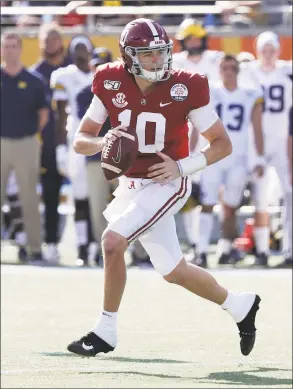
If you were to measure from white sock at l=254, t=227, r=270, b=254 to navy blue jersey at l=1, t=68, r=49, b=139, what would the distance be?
6.80ft

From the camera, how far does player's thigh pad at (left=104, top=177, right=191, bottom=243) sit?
7.16 metres

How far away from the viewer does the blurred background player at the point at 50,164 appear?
1249 cm

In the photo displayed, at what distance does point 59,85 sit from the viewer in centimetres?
1206

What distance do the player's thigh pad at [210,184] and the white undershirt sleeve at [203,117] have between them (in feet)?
15.9

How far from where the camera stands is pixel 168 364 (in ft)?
25.1

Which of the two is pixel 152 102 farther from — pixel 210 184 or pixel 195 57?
pixel 195 57

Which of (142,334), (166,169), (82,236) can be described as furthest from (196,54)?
(166,169)

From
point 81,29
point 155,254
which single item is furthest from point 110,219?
point 81,29

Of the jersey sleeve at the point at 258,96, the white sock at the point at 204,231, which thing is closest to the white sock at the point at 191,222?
the white sock at the point at 204,231

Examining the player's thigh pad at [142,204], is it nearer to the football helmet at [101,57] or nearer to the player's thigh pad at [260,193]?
the football helmet at [101,57]

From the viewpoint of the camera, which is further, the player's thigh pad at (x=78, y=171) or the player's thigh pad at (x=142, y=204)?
the player's thigh pad at (x=78, y=171)

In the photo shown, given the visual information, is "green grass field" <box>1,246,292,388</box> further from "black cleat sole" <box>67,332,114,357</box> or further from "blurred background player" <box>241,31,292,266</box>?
"blurred background player" <box>241,31,292,266</box>

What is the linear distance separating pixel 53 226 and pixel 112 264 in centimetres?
544

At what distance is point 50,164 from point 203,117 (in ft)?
18.1
